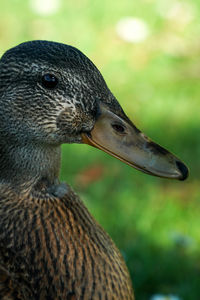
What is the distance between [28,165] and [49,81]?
0.86ft

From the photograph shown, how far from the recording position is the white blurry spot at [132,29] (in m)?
4.54

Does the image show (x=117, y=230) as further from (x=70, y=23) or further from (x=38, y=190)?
(x=70, y=23)

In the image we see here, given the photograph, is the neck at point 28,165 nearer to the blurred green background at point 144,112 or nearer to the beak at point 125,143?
the beak at point 125,143

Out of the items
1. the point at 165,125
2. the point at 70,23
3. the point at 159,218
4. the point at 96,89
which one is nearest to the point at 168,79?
the point at 165,125

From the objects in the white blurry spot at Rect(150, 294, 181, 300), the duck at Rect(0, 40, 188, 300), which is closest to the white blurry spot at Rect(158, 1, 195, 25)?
the white blurry spot at Rect(150, 294, 181, 300)

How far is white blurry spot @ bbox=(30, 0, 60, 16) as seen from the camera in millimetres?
4824

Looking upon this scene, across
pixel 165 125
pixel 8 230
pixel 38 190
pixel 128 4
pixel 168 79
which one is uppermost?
pixel 128 4

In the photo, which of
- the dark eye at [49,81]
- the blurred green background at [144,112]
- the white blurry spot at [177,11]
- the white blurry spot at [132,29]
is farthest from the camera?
the white blurry spot at [177,11]

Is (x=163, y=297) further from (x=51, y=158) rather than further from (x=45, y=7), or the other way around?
(x=45, y=7)

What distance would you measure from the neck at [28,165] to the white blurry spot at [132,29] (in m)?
2.76

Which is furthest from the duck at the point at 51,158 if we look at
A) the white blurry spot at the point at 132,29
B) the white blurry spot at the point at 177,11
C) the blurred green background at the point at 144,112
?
the white blurry spot at the point at 177,11

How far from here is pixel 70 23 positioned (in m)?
4.72

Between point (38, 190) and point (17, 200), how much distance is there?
71mm

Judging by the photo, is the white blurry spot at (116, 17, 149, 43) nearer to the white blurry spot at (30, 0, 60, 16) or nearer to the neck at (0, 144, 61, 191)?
the white blurry spot at (30, 0, 60, 16)
